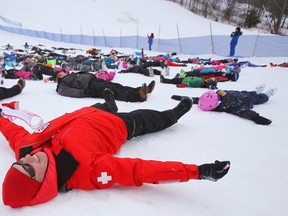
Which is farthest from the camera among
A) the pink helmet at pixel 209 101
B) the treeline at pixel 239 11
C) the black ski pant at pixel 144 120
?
the treeline at pixel 239 11

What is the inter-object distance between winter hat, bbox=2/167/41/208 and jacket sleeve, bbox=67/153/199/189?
0.88 feet

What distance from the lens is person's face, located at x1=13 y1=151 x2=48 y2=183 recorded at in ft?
4.31

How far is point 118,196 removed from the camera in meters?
1.50

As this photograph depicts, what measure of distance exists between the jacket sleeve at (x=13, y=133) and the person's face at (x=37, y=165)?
0.48m

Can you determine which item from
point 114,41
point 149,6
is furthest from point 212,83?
point 149,6

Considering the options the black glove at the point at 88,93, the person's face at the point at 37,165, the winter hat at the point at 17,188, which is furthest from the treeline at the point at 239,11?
the winter hat at the point at 17,188

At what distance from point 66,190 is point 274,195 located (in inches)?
52.9

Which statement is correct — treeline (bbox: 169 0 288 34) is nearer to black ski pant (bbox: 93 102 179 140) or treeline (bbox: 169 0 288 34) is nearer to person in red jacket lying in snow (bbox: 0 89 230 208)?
black ski pant (bbox: 93 102 179 140)

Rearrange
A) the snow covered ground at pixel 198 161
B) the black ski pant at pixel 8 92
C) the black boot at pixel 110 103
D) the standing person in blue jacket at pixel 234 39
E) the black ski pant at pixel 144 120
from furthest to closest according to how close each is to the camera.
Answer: the standing person in blue jacket at pixel 234 39
the black ski pant at pixel 8 92
the black boot at pixel 110 103
the black ski pant at pixel 144 120
the snow covered ground at pixel 198 161

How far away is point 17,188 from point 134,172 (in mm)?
636

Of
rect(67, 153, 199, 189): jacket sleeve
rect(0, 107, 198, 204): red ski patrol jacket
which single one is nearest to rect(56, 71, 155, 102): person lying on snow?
rect(0, 107, 198, 204): red ski patrol jacket

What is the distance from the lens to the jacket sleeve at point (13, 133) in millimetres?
1902

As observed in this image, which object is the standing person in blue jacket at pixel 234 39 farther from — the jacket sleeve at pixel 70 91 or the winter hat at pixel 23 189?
the winter hat at pixel 23 189

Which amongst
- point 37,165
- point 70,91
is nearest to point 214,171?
point 37,165
